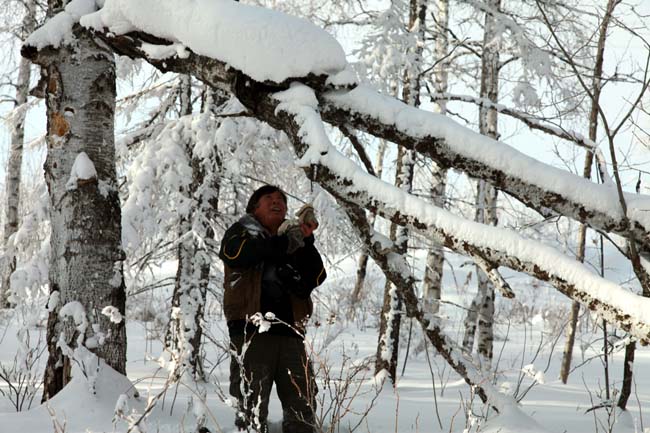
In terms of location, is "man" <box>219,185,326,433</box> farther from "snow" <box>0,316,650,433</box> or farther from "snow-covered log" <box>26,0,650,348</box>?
"snow-covered log" <box>26,0,650,348</box>

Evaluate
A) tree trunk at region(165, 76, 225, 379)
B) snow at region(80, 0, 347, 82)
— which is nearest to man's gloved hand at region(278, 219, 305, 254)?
snow at region(80, 0, 347, 82)

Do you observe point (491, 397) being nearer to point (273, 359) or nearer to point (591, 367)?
point (273, 359)

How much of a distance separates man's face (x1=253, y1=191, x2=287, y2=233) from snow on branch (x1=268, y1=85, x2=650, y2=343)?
141cm

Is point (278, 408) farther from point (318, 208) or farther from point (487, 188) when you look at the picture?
point (487, 188)

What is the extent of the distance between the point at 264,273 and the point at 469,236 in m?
2.01

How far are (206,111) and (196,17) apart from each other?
138 inches

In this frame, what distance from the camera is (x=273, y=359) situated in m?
3.82

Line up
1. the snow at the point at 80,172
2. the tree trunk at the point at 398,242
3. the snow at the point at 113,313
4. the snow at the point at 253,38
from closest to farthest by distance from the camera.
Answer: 1. the snow at the point at 113,313
2. the snow at the point at 253,38
3. the snow at the point at 80,172
4. the tree trunk at the point at 398,242

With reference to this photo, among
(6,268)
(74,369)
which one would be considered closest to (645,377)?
(74,369)

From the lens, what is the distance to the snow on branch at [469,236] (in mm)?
1847

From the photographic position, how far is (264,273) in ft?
12.8

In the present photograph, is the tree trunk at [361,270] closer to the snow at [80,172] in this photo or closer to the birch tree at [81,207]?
the birch tree at [81,207]

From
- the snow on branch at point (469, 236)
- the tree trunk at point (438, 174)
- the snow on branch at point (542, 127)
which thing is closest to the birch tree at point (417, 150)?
the snow on branch at point (469, 236)

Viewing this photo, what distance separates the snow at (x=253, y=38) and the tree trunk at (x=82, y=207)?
959 mm
